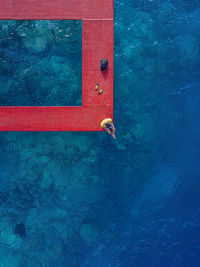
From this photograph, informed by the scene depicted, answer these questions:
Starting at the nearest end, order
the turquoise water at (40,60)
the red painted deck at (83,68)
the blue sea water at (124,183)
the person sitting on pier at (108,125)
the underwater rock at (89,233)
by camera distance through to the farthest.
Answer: the red painted deck at (83,68) < the person sitting on pier at (108,125) < the turquoise water at (40,60) < the blue sea water at (124,183) < the underwater rock at (89,233)

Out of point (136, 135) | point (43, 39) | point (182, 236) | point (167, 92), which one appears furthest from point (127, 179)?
point (43, 39)

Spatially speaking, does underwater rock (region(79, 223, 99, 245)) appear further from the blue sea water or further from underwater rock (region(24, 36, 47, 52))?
underwater rock (region(24, 36, 47, 52))

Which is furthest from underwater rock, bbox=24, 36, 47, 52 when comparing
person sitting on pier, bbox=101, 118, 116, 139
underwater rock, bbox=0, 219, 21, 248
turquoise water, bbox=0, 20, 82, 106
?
underwater rock, bbox=0, 219, 21, 248

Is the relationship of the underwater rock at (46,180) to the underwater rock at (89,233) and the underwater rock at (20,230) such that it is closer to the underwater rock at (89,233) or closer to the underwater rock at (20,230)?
the underwater rock at (20,230)

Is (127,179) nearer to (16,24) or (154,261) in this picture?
(154,261)

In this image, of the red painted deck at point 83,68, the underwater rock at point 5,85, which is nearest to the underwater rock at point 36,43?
the red painted deck at point 83,68
